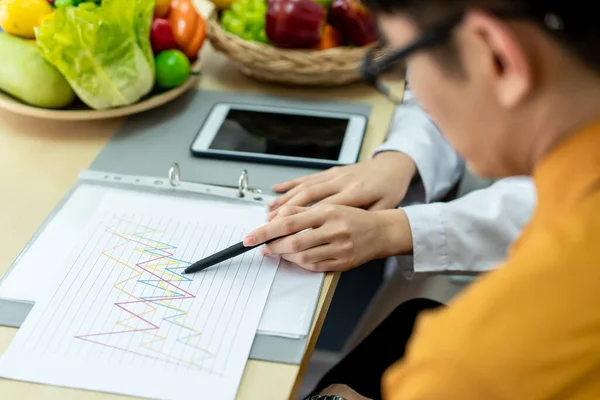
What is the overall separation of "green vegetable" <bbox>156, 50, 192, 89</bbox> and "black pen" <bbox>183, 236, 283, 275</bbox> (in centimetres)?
38

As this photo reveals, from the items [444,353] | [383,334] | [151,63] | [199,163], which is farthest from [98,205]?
[444,353]

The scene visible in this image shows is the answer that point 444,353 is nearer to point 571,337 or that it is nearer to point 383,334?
point 571,337

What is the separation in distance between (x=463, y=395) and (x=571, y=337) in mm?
83

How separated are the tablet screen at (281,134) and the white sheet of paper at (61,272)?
0.14m

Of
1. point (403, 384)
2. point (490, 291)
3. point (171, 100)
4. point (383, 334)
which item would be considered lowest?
point (383, 334)

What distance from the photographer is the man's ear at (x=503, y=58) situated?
44 cm

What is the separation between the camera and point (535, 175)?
20.4 inches

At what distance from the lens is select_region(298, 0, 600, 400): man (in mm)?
442

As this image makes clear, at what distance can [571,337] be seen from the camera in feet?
1.52

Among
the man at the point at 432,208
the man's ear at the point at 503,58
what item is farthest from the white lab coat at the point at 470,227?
the man's ear at the point at 503,58

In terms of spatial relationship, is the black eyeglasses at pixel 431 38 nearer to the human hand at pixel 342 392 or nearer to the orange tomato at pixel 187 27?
the human hand at pixel 342 392

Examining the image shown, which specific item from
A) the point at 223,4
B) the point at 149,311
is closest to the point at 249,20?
the point at 223,4

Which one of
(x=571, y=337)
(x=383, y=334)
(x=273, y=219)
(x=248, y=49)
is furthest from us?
(x=248, y=49)

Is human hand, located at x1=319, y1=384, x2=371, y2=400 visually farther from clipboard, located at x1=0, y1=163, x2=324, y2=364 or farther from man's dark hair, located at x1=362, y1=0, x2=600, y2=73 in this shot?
man's dark hair, located at x1=362, y1=0, x2=600, y2=73
